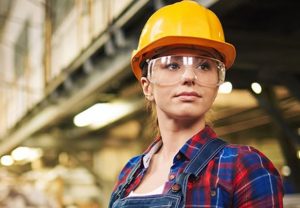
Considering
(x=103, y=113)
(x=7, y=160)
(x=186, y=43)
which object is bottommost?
(x=186, y=43)

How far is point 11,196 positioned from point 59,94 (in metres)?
3.19

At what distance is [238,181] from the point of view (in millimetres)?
1287

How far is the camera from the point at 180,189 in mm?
1306


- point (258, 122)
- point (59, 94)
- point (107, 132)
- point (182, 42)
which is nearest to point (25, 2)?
point (107, 132)

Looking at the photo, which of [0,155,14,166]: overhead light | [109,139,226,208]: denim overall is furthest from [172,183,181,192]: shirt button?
[0,155,14,166]: overhead light

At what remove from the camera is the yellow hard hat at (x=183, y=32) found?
1.47 meters

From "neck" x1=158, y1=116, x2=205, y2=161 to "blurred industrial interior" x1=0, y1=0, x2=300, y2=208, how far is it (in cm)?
28

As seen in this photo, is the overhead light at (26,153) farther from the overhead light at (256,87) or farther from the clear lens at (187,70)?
the clear lens at (187,70)

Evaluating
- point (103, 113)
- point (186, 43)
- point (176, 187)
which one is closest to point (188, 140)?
point (176, 187)

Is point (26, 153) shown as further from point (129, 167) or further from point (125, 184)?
point (125, 184)

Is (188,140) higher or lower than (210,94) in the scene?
lower

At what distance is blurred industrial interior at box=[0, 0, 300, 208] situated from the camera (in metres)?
4.58

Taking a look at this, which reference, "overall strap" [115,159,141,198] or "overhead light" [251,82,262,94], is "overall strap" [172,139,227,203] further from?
"overhead light" [251,82,262,94]

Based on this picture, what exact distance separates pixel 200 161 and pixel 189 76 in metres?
0.23
